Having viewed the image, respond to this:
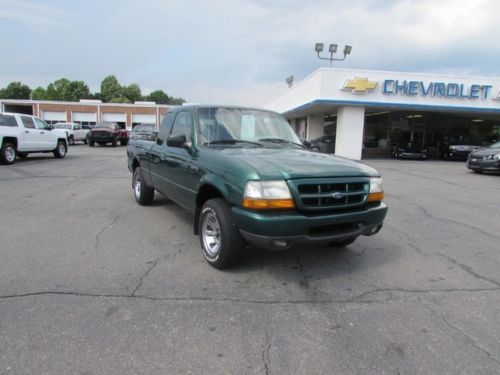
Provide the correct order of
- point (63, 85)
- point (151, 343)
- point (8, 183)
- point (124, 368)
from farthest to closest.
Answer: point (63, 85)
point (8, 183)
point (151, 343)
point (124, 368)

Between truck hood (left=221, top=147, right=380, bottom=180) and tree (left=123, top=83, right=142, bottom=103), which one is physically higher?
tree (left=123, top=83, right=142, bottom=103)

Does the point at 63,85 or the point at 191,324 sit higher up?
the point at 63,85

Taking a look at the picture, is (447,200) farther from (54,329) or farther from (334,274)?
(54,329)

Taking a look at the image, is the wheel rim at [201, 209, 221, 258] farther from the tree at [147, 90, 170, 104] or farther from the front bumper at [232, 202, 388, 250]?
the tree at [147, 90, 170, 104]

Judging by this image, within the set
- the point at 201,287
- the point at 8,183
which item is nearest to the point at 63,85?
the point at 8,183

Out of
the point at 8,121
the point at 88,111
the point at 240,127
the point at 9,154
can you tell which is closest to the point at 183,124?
the point at 240,127

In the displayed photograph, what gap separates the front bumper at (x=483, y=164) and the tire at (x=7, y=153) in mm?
19146

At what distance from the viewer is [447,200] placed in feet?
28.3

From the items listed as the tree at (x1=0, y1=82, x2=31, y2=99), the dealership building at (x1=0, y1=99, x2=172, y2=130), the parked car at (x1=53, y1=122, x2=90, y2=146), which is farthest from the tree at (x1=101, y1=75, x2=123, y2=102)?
the parked car at (x1=53, y1=122, x2=90, y2=146)

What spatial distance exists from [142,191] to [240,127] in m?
2.99

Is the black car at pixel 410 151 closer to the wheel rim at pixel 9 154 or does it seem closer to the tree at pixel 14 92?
the wheel rim at pixel 9 154

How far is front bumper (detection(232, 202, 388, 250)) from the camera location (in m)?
3.21

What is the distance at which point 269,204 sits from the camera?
3229 mm

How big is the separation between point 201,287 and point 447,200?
24.6 feet
